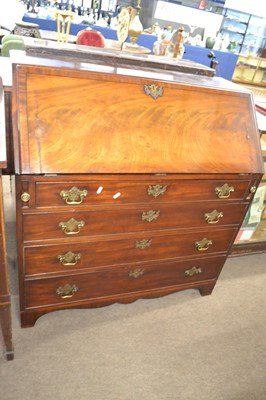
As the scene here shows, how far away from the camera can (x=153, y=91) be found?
147 cm

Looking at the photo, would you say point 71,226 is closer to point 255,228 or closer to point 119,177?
point 119,177

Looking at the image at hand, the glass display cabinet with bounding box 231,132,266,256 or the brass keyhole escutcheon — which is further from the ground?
the brass keyhole escutcheon

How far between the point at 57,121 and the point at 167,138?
0.55 metres

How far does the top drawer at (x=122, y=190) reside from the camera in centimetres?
128

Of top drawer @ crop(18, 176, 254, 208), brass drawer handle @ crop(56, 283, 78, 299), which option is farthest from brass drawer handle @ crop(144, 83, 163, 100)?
brass drawer handle @ crop(56, 283, 78, 299)

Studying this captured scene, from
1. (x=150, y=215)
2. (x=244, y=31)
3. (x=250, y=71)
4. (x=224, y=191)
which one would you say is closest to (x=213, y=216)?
(x=224, y=191)

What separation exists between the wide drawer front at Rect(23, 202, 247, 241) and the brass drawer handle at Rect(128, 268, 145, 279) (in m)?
0.34

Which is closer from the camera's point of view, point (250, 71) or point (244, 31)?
point (244, 31)

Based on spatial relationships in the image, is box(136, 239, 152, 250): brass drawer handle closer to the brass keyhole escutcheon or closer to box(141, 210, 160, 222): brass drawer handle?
box(141, 210, 160, 222): brass drawer handle

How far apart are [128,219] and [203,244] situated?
→ 62cm

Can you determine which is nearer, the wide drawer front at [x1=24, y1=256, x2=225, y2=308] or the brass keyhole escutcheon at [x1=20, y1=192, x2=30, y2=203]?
the brass keyhole escutcheon at [x1=20, y1=192, x2=30, y2=203]

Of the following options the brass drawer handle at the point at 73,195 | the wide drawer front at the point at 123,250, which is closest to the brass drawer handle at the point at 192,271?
the wide drawer front at the point at 123,250

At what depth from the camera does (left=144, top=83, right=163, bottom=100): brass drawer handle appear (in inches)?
57.4

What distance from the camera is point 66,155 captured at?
127cm
